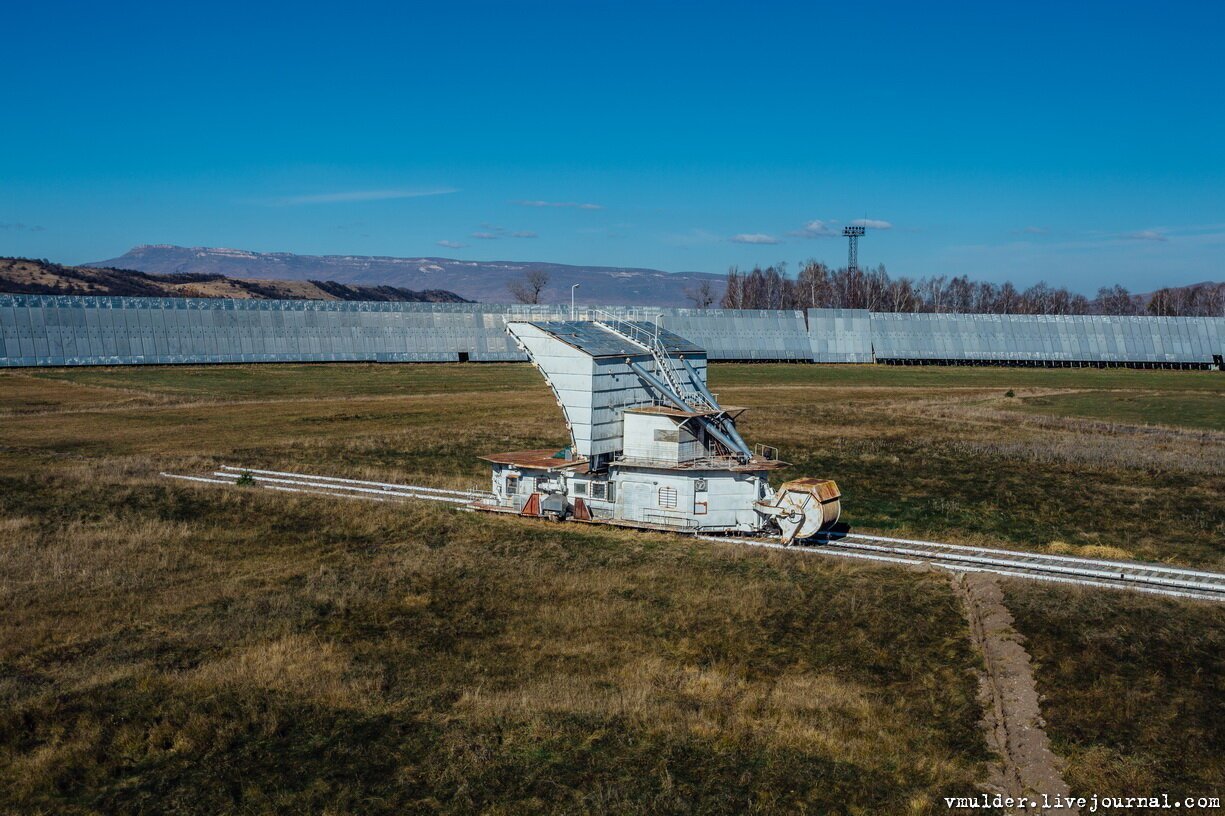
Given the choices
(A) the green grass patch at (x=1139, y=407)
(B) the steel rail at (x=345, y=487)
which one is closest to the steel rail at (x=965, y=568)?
(B) the steel rail at (x=345, y=487)

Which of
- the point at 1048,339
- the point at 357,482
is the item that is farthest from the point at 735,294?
the point at 357,482

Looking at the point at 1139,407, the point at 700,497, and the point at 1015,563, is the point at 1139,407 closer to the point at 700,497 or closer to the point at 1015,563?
the point at 1015,563

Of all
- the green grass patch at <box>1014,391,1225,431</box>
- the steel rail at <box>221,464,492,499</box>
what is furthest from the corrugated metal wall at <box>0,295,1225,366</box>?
the steel rail at <box>221,464,492,499</box>

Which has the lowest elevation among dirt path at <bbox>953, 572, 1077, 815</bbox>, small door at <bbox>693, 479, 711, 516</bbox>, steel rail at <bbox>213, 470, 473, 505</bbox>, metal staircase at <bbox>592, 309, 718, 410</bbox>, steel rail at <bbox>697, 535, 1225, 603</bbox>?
dirt path at <bbox>953, 572, 1077, 815</bbox>

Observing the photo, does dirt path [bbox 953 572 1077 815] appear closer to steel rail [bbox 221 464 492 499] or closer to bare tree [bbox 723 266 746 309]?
steel rail [bbox 221 464 492 499]

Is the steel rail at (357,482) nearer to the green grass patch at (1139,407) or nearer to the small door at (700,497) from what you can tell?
the small door at (700,497)

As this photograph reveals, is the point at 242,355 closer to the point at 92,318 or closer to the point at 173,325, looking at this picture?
the point at 173,325

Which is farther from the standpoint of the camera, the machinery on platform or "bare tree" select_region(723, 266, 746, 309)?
"bare tree" select_region(723, 266, 746, 309)
